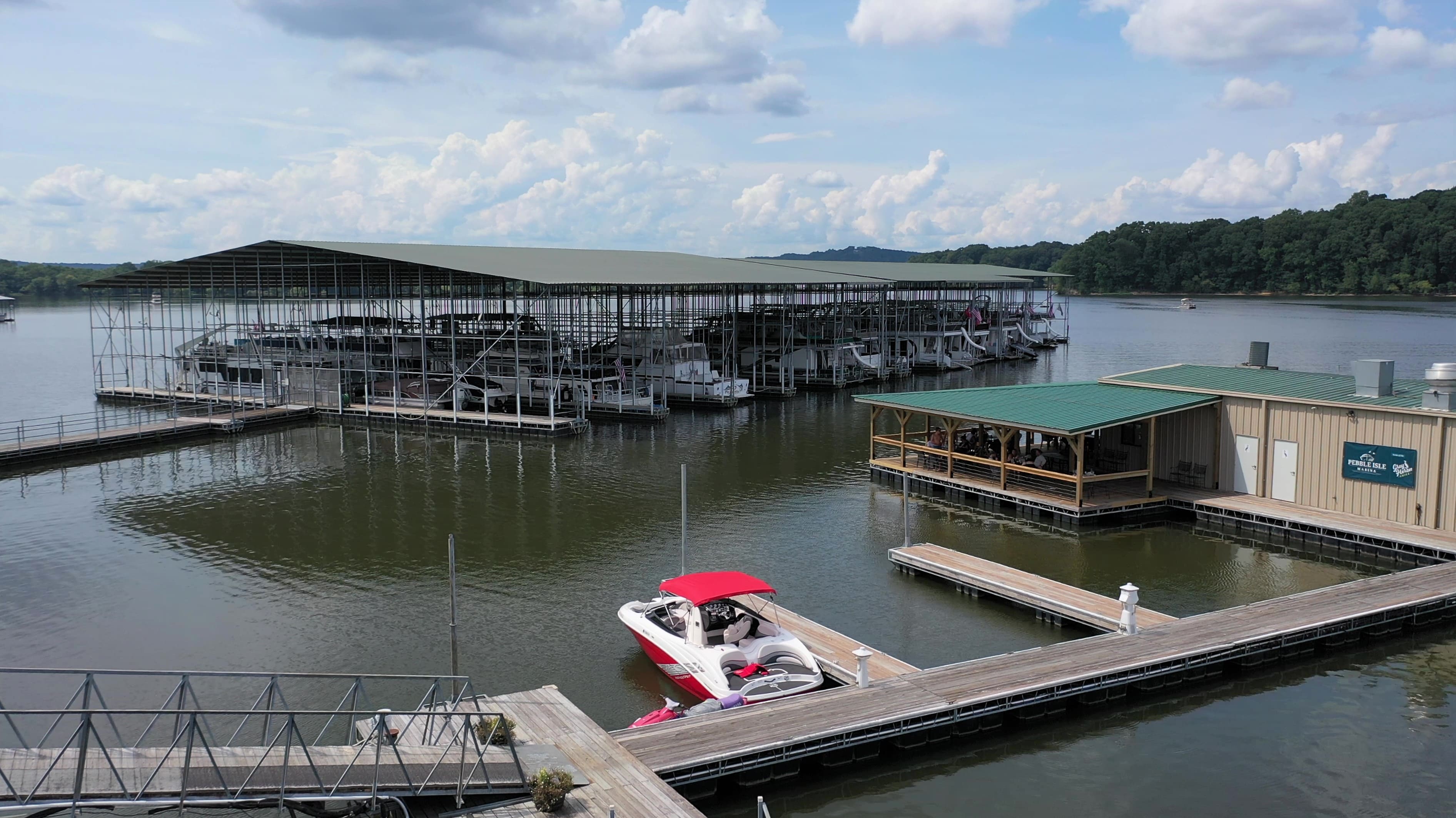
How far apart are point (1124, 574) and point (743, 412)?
1169 inches

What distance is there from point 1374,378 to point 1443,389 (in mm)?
2068

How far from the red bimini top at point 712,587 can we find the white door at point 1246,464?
56.5 ft

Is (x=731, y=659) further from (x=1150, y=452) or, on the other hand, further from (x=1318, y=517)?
(x=1318, y=517)

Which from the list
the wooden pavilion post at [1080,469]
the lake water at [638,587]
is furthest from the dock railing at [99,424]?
the wooden pavilion post at [1080,469]

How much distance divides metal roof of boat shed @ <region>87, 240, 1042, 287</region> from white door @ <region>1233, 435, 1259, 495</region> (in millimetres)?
27345

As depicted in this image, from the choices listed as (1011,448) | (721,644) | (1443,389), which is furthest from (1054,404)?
(721,644)

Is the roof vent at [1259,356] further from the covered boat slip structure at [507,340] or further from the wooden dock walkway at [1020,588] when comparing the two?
the covered boat slip structure at [507,340]

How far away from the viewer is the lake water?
14.9 m

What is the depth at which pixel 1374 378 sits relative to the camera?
2703cm

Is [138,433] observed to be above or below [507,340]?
below

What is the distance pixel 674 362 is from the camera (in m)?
54.8

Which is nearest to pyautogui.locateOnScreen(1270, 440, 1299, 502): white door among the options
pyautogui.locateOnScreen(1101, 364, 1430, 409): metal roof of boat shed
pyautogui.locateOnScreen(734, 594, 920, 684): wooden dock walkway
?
pyautogui.locateOnScreen(1101, 364, 1430, 409): metal roof of boat shed

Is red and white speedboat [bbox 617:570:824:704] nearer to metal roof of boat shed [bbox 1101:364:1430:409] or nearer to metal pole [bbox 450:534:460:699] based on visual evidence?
metal pole [bbox 450:534:460:699]

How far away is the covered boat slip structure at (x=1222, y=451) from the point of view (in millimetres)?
25281
